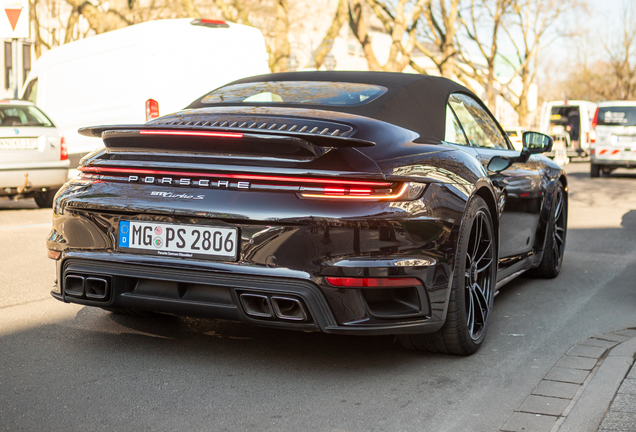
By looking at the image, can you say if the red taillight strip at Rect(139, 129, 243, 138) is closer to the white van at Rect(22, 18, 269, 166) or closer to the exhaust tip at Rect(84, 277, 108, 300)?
the exhaust tip at Rect(84, 277, 108, 300)

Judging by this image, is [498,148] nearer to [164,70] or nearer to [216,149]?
[216,149]

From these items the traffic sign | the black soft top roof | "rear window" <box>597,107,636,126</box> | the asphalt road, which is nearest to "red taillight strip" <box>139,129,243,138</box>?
the black soft top roof

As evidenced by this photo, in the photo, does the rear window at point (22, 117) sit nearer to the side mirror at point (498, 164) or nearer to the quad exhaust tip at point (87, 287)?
the quad exhaust tip at point (87, 287)

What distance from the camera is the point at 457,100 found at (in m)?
4.84

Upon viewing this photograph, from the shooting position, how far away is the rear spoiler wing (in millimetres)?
3371

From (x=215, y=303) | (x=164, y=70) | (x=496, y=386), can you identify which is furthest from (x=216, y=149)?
(x=164, y=70)

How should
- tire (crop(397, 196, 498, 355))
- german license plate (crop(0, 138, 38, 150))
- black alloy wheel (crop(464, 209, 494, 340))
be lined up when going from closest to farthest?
tire (crop(397, 196, 498, 355))
black alloy wheel (crop(464, 209, 494, 340))
german license plate (crop(0, 138, 38, 150))

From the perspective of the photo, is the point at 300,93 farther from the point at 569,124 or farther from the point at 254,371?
the point at 569,124

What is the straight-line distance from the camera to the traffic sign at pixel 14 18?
12.5 meters

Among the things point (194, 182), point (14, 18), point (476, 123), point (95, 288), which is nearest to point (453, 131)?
point (476, 123)

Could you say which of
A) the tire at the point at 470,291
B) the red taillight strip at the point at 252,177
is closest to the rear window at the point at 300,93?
the tire at the point at 470,291

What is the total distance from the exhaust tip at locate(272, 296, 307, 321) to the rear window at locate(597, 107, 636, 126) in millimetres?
20248

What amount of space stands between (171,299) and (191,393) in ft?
1.37

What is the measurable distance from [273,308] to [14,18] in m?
10.8
